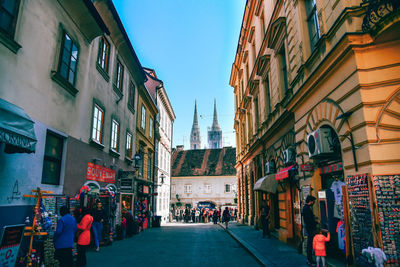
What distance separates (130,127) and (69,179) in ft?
28.6

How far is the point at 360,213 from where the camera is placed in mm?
6258

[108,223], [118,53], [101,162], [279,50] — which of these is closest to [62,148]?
[101,162]

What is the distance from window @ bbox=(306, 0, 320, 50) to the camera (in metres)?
9.34

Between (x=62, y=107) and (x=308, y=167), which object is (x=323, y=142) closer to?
(x=308, y=167)

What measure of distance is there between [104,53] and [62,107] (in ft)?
17.5

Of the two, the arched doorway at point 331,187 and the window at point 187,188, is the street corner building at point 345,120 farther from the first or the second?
the window at point 187,188

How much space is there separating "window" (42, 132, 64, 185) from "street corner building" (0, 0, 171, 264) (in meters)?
0.03

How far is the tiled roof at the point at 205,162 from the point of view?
5509 cm

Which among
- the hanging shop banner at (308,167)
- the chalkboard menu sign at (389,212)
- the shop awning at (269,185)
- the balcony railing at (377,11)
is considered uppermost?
the balcony railing at (377,11)

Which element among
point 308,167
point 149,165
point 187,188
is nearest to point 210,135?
point 187,188

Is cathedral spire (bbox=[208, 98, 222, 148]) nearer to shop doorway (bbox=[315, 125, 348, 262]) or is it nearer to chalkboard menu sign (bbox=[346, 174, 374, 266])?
shop doorway (bbox=[315, 125, 348, 262])

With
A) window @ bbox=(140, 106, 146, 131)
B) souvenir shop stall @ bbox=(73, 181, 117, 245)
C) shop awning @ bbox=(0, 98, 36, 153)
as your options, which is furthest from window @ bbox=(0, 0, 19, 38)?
window @ bbox=(140, 106, 146, 131)

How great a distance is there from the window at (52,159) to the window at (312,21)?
363 inches

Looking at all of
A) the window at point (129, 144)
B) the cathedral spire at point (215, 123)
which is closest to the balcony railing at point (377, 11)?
the window at point (129, 144)
